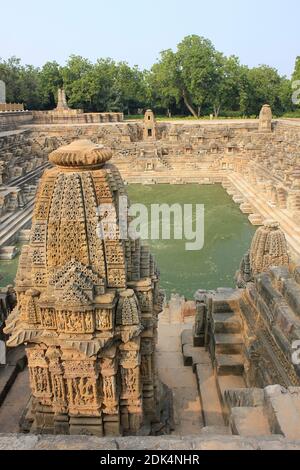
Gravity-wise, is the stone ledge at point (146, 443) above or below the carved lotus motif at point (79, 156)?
below

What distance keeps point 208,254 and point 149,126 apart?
2541 centimetres

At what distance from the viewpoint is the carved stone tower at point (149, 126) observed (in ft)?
127

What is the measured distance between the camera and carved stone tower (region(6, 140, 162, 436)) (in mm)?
4656

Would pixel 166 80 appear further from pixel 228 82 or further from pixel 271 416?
pixel 271 416

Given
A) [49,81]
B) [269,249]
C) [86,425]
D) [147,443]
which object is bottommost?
[86,425]

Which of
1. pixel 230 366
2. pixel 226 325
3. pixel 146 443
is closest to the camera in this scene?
pixel 146 443

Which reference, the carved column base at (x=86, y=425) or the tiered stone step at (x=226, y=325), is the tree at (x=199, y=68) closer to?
the tiered stone step at (x=226, y=325)

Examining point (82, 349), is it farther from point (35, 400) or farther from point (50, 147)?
point (50, 147)

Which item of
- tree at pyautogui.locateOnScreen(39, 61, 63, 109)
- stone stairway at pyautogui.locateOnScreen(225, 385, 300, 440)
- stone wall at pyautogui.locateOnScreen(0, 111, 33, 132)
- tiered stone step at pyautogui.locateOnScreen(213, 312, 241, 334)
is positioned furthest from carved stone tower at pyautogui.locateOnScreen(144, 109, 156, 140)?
stone stairway at pyautogui.locateOnScreen(225, 385, 300, 440)

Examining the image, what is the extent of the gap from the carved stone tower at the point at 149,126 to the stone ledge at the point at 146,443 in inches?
1473

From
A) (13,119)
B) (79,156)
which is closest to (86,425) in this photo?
(79,156)

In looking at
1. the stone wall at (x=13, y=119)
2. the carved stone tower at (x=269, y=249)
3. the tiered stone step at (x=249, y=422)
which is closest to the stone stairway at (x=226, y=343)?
the carved stone tower at (x=269, y=249)

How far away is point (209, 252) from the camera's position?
1666cm

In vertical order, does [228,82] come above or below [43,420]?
above
